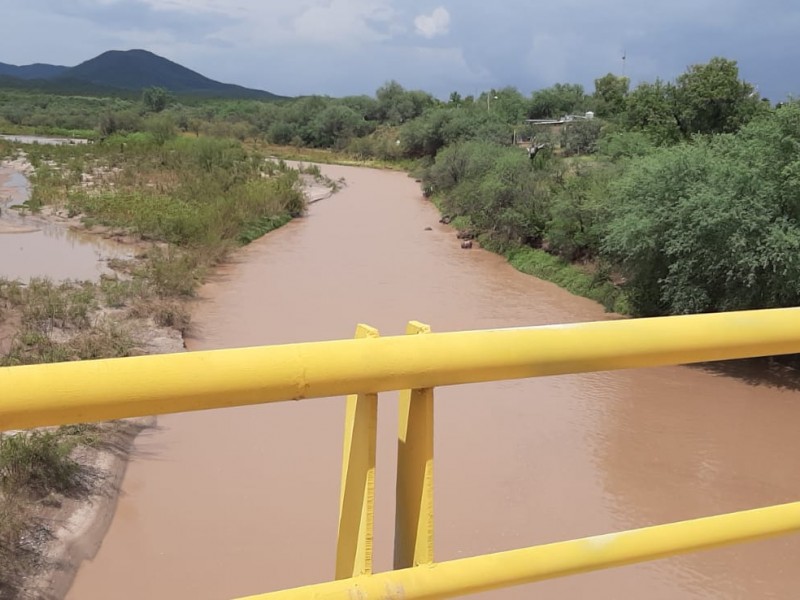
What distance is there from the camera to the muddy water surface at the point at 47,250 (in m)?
16.3

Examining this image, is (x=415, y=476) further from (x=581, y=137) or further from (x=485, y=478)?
(x=581, y=137)

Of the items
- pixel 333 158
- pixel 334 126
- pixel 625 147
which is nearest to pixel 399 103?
pixel 334 126

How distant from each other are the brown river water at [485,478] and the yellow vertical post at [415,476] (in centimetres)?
523

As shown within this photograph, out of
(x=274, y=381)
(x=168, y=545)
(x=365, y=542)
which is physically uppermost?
(x=274, y=381)

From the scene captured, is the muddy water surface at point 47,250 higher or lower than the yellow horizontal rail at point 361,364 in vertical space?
lower

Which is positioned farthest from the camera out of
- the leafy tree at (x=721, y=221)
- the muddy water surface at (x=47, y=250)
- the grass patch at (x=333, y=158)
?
the grass patch at (x=333, y=158)

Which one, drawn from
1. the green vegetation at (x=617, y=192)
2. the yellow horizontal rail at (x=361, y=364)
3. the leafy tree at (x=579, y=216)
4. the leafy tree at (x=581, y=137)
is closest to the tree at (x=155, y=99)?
the green vegetation at (x=617, y=192)

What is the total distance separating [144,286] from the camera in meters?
14.0

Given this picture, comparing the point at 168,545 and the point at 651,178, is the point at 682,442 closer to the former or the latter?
the point at 651,178

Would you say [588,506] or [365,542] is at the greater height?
[365,542]

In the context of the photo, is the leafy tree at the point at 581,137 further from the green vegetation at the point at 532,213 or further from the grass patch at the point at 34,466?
the grass patch at the point at 34,466

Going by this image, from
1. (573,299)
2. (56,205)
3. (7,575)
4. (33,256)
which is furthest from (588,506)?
(56,205)

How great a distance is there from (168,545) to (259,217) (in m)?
19.3

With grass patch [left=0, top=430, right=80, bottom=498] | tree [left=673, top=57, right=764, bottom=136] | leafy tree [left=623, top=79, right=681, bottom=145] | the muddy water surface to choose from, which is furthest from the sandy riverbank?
tree [left=673, top=57, right=764, bottom=136]
